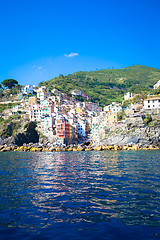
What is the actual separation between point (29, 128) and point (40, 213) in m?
89.0

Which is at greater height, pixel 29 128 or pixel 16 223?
pixel 29 128

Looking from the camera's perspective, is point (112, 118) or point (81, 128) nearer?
point (112, 118)

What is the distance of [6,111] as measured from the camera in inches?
4774

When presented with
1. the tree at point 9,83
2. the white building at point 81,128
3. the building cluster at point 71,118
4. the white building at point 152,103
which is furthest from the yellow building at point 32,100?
the white building at point 152,103

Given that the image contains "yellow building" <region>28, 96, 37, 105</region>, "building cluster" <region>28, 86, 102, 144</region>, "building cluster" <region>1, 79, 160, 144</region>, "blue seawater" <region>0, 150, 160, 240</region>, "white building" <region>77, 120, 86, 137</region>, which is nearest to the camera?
"blue seawater" <region>0, 150, 160, 240</region>

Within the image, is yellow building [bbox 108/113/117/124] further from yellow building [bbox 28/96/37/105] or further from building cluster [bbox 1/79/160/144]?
yellow building [bbox 28/96/37/105]

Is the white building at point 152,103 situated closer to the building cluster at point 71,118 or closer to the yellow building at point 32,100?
the building cluster at point 71,118

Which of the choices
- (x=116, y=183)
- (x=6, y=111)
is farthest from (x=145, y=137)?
(x=6, y=111)

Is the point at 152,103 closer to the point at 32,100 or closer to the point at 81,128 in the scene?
the point at 81,128

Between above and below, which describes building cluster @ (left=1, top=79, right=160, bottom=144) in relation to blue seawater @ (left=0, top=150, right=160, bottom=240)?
above

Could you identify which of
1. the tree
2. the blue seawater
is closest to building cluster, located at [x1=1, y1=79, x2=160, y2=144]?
the tree

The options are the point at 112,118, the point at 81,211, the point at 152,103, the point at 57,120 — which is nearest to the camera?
the point at 81,211

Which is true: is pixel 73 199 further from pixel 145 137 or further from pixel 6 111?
pixel 6 111

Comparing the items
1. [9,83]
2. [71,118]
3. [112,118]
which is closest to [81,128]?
[71,118]
